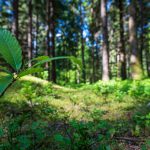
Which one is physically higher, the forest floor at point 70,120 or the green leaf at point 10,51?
the green leaf at point 10,51

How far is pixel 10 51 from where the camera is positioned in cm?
204

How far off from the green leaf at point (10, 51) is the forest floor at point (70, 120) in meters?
1.45

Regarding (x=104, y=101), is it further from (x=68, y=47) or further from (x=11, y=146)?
(x=68, y=47)

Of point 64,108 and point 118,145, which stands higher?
point 64,108

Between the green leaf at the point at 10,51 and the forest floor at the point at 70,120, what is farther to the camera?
the forest floor at the point at 70,120

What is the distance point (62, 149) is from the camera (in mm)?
3652

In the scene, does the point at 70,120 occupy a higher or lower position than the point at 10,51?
lower

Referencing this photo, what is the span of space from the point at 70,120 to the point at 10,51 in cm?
361

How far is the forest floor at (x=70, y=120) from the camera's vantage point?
3602 mm

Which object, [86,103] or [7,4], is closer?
[86,103]

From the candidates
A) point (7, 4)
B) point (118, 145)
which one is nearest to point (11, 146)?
point (118, 145)

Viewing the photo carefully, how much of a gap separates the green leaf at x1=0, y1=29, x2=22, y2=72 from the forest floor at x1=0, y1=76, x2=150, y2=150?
4.74 feet

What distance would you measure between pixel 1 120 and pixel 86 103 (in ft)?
8.91

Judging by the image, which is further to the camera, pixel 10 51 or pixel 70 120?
pixel 70 120
